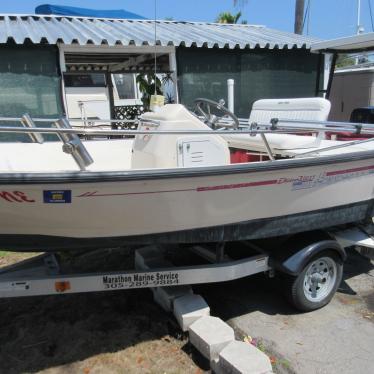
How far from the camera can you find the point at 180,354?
302cm

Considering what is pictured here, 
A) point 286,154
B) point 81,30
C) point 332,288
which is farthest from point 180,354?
point 81,30

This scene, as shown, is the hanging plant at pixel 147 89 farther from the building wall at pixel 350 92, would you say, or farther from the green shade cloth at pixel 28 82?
the building wall at pixel 350 92

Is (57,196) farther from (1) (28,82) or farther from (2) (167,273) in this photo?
(1) (28,82)

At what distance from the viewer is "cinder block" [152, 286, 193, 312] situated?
11.0ft

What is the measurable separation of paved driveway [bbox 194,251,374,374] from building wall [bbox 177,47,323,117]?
4.99m

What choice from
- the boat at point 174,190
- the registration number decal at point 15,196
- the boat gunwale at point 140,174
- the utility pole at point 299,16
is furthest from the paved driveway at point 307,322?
the utility pole at point 299,16

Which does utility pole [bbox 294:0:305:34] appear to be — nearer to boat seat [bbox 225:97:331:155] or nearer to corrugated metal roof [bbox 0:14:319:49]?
corrugated metal roof [bbox 0:14:319:49]

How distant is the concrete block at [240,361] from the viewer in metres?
2.54

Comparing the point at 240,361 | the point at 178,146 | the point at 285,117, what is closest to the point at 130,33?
the point at 285,117

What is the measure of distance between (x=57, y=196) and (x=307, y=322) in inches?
85.6

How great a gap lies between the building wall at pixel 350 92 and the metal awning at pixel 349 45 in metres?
2.99

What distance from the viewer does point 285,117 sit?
180 inches

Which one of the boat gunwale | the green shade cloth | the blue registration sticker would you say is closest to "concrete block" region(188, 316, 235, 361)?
the boat gunwale

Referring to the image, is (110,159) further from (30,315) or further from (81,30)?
(81,30)
